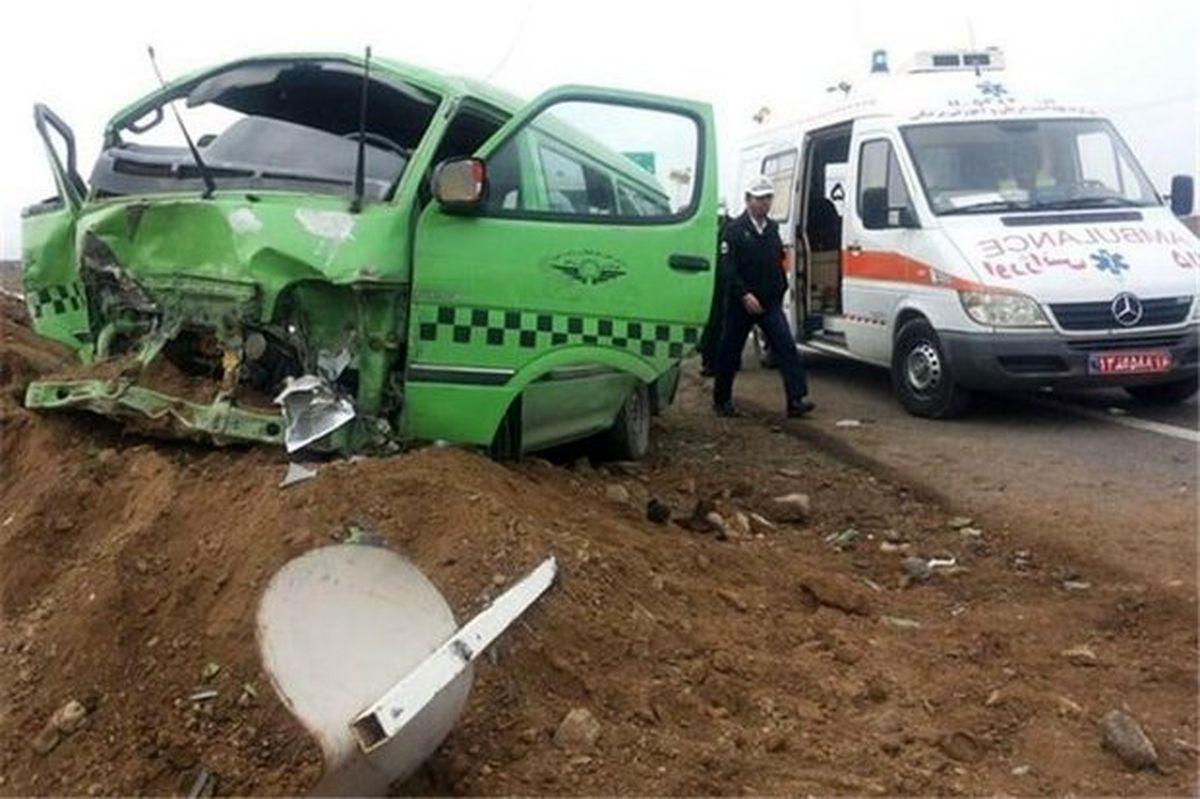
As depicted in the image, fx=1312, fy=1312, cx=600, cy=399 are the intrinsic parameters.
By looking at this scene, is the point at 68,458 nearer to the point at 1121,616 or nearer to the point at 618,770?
the point at 618,770

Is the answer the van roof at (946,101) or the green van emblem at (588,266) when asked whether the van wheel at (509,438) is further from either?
the van roof at (946,101)

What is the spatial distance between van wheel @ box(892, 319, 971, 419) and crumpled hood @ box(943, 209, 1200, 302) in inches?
26.5

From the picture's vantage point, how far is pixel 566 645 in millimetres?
3605

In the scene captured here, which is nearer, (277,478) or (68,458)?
(277,478)

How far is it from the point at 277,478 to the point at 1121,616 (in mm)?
2854

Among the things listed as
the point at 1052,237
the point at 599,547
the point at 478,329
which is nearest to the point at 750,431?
the point at 1052,237

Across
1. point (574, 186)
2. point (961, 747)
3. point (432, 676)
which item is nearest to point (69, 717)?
point (432, 676)

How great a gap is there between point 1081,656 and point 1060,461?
3407mm

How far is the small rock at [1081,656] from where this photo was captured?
3975 mm

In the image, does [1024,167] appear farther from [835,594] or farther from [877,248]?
[835,594]

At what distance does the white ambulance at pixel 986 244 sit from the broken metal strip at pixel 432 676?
5546mm

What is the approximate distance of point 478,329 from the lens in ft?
16.6

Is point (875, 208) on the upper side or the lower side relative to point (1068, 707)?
upper

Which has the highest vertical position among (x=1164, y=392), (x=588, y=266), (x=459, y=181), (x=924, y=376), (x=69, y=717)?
(x=459, y=181)
